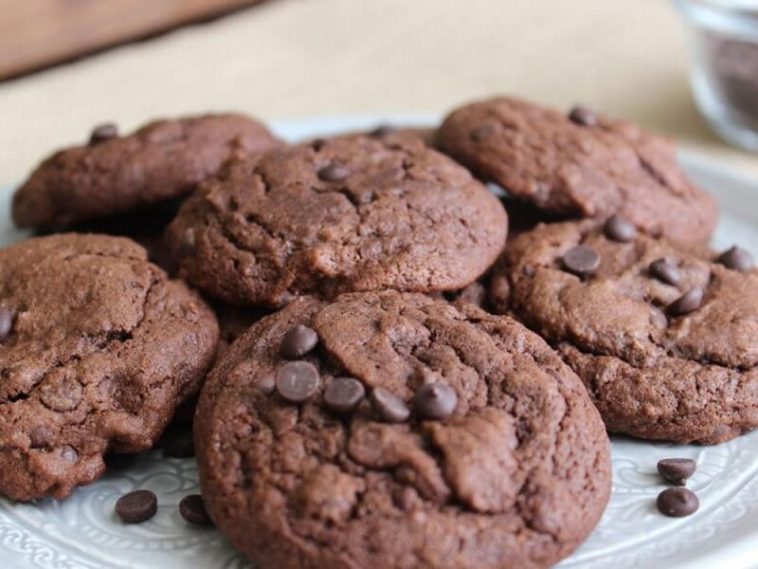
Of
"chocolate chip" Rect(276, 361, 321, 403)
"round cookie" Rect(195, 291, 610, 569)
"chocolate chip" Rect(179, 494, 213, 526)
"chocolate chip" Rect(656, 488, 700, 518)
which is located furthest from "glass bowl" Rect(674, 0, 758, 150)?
"chocolate chip" Rect(179, 494, 213, 526)

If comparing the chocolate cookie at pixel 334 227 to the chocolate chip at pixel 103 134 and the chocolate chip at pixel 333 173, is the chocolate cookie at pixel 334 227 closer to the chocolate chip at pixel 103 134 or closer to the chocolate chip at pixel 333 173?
the chocolate chip at pixel 333 173

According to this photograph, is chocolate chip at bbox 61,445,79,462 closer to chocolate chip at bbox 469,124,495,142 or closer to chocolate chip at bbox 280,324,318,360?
chocolate chip at bbox 280,324,318,360

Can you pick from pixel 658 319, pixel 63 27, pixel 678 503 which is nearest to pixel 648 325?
pixel 658 319

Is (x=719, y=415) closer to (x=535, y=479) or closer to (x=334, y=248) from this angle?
(x=535, y=479)

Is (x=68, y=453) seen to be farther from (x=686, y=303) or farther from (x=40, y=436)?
(x=686, y=303)

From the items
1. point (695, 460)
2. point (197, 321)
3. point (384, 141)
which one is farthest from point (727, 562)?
point (384, 141)

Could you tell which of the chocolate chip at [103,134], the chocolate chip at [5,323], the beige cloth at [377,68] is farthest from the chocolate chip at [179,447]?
the beige cloth at [377,68]
